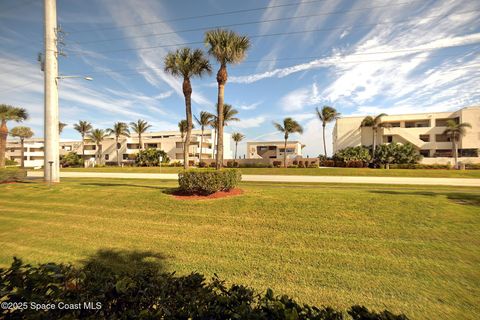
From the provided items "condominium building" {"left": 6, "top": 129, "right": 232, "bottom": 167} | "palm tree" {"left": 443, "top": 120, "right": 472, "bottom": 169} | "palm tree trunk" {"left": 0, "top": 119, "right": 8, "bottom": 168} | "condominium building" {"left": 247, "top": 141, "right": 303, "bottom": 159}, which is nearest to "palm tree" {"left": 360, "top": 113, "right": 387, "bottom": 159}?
"palm tree" {"left": 443, "top": 120, "right": 472, "bottom": 169}

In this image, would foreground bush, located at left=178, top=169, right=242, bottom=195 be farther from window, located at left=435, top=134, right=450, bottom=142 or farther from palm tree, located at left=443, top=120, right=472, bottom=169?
window, located at left=435, top=134, right=450, bottom=142

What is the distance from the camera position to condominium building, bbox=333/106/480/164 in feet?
131

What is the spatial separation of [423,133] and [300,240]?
50.2 meters

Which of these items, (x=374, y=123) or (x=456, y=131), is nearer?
(x=456, y=131)

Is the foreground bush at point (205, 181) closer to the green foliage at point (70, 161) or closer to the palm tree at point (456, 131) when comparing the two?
the palm tree at point (456, 131)

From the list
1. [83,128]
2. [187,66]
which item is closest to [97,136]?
[83,128]

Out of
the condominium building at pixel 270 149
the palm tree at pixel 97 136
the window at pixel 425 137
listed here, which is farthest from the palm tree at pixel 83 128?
the window at pixel 425 137

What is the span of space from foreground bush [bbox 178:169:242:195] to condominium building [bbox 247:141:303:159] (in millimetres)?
59823

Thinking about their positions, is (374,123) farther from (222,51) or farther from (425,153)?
(222,51)

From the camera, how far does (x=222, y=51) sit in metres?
14.0

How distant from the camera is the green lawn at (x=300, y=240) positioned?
14.6 feet

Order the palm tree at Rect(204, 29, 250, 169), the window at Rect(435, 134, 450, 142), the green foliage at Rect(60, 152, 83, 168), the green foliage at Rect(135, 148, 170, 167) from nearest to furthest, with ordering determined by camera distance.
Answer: the palm tree at Rect(204, 29, 250, 169), the window at Rect(435, 134, 450, 142), the green foliage at Rect(135, 148, 170, 167), the green foliage at Rect(60, 152, 83, 168)

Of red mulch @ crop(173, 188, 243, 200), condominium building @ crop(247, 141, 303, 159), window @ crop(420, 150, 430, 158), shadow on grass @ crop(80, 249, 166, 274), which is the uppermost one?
condominium building @ crop(247, 141, 303, 159)

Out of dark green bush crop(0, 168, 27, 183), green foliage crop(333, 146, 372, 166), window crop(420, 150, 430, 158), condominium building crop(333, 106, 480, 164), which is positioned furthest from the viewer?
window crop(420, 150, 430, 158)
